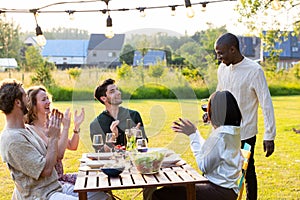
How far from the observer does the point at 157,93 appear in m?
8.05

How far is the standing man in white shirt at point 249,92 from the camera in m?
3.36

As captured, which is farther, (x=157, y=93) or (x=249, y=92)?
(x=157, y=93)

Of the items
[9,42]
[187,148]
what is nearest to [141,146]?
[187,148]

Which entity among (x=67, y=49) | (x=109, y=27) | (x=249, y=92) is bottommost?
(x=249, y=92)

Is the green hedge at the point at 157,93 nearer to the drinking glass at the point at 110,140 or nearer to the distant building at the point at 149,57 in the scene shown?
the distant building at the point at 149,57

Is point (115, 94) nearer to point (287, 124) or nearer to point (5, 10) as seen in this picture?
point (5, 10)

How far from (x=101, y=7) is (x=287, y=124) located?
7216mm

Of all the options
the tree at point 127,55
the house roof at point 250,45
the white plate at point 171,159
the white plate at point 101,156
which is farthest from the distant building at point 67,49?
the white plate at point 171,159

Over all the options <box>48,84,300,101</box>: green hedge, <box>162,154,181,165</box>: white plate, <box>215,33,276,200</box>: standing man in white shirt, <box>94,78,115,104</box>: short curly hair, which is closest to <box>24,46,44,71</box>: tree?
<box>48,84,300,101</box>: green hedge

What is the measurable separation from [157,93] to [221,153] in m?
5.39

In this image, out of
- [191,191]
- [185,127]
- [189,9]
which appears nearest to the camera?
[191,191]

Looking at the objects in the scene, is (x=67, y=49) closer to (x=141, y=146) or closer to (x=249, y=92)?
(x=249, y=92)

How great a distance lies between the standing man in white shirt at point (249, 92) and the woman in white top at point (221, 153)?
0.65 metres

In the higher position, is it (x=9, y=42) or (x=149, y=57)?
(x=9, y=42)
